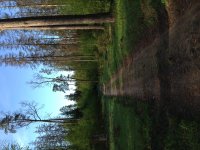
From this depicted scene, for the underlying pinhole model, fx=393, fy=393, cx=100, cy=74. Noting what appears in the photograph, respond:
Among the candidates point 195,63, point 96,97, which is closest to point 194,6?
point 195,63

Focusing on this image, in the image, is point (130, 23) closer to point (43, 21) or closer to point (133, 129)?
point (43, 21)

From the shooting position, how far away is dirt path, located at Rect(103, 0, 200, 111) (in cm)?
862

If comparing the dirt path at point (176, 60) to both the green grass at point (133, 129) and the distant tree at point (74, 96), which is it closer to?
the green grass at point (133, 129)

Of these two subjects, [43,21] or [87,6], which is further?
[87,6]

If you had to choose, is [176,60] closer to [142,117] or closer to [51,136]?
[142,117]

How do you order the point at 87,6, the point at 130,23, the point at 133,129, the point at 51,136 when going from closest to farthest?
the point at 133,129, the point at 130,23, the point at 87,6, the point at 51,136

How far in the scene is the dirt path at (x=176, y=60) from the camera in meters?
8.62

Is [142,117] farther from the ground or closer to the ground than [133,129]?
farther from the ground

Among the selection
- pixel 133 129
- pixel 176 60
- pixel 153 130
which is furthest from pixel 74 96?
pixel 176 60

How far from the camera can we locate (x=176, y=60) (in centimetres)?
970

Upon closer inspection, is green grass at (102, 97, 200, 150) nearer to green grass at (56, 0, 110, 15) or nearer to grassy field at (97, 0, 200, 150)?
grassy field at (97, 0, 200, 150)

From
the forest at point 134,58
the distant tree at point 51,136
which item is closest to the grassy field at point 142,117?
the forest at point 134,58

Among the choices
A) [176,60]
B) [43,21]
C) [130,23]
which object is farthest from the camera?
[43,21]

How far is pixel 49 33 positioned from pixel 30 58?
3506 mm
